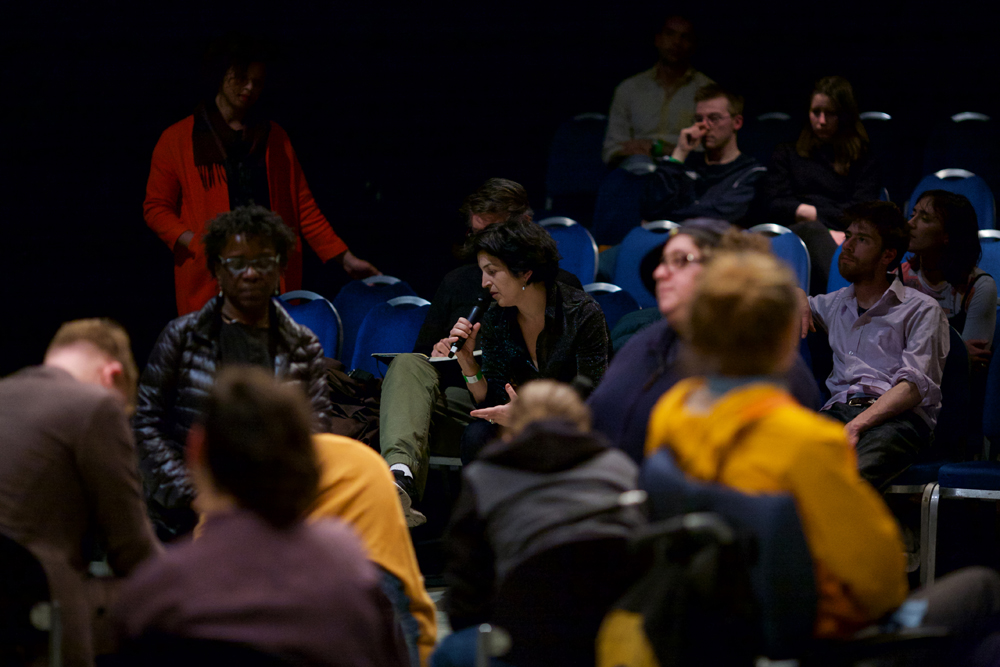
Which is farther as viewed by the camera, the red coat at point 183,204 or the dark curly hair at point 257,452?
the red coat at point 183,204

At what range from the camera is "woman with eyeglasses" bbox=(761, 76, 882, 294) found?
171 inches

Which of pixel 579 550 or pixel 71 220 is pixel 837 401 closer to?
pixel 579 550

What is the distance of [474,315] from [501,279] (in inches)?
10.9

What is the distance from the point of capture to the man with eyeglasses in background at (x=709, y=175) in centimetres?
437

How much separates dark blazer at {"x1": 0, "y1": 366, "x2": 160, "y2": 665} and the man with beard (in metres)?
2.10

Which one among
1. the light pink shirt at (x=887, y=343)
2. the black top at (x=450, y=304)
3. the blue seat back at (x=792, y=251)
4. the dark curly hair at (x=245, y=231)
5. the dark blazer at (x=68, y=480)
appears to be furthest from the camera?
the blue seat back at (x=792, y=251)

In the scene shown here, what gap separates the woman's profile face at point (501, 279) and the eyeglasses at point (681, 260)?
113 cm

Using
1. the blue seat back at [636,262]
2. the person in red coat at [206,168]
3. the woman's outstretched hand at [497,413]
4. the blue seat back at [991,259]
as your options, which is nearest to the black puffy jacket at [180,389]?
the woman's outstretched hand at [497,413]

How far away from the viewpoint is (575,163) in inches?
203

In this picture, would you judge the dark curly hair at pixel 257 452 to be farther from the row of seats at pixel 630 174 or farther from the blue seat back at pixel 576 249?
the row of seats at pixel 630 174

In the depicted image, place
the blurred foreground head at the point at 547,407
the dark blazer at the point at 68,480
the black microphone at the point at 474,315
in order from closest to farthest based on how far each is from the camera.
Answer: the blurred foreground head at the point at 547,407 → the dark blazer at the point at 68,480 → the black microphone at the point at 474,315

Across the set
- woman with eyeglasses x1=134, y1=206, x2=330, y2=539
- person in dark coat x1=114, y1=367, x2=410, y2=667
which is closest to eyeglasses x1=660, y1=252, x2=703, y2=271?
person in dark coat x1=114, y1=367, x2=410, y2=667

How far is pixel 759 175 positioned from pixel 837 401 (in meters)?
1.34

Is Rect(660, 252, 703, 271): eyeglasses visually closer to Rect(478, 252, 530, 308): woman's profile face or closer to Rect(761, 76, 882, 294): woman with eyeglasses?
Rect(478, 252, 530, 308): woman's profile face
